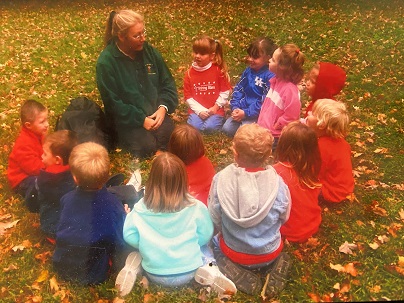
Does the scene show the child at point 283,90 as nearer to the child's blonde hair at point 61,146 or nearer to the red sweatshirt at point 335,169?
the red sweatshirt at point 335,169

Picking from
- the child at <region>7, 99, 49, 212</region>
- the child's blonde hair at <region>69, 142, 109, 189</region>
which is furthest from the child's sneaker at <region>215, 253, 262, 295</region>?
the child at <region>7, 99, 49, 212</region>

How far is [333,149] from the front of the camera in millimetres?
4395

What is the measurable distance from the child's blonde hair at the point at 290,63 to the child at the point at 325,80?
0.59ft

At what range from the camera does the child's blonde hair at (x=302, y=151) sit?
3.96m

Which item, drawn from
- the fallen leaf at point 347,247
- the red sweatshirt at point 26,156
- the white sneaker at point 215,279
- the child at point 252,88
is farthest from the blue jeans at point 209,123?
the white sneaker at point 215,279

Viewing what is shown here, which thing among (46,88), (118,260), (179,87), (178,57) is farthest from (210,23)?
(118,260)

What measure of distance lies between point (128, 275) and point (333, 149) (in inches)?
90.9

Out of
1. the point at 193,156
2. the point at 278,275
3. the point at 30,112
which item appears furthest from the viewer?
the point at 30,112

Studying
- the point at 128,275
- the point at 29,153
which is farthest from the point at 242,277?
the point at 29,153

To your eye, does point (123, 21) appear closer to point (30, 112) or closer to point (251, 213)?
point (30, 112)

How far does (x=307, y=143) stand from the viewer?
13.0ft

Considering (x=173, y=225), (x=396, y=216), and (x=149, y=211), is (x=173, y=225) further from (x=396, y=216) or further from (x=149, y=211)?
(x=396, y=216)

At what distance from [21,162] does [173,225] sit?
191 cm

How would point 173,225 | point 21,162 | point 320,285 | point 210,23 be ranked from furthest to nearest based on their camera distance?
point 210,23 < point 21,162 < point 320,285 < point 173,225
